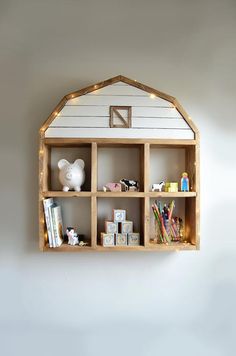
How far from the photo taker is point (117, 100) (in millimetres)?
1630

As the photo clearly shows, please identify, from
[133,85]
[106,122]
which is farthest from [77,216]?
[133,85]

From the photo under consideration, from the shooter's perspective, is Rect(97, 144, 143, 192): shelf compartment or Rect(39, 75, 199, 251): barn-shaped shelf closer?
Rect(39, 75, 199, 251): barn-shaped shelf

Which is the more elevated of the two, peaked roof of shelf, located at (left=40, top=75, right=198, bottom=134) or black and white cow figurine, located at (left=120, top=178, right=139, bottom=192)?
peaked roof of shelf, located at (left=40, top=75, right=198, bottom=134)

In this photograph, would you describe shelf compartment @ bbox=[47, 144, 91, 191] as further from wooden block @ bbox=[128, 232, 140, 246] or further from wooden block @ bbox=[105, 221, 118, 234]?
wooden block @ bbox=[128, 232, 140, 246]

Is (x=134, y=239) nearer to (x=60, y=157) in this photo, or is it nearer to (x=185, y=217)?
(x=185, y=217)

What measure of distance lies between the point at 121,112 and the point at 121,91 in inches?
4.4

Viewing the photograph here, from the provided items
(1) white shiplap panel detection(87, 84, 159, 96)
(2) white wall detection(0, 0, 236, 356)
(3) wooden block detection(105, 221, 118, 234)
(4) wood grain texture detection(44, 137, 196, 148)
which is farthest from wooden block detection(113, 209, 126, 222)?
(1) white shiplap panel detection(87, 84, 159, 96)

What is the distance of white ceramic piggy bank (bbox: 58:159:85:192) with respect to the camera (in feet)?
5.32
